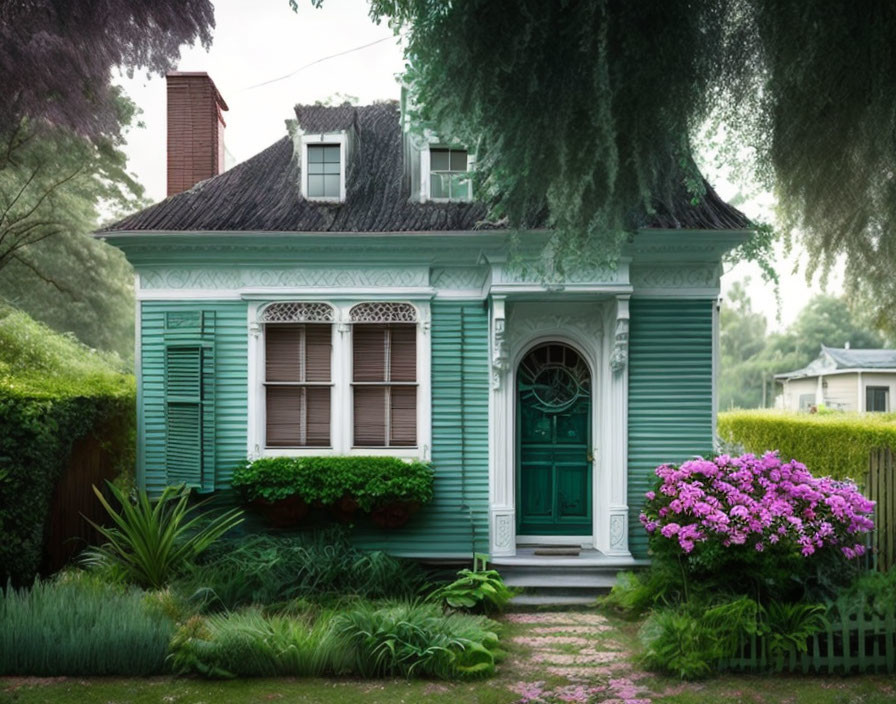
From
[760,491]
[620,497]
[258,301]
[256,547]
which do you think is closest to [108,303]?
[258,301]

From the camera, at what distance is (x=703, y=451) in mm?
8703

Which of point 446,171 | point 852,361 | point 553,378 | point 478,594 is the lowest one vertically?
point 478,594

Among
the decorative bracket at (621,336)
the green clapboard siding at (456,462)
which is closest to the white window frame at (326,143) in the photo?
the green clapboard siding at (456,462)

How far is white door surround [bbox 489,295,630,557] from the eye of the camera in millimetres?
8344

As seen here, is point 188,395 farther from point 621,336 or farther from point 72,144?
point 72,144

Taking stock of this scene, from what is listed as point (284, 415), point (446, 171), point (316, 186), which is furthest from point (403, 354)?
point (316, 186)

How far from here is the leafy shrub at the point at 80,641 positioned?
5.78 meters

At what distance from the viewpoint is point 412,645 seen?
233 inches

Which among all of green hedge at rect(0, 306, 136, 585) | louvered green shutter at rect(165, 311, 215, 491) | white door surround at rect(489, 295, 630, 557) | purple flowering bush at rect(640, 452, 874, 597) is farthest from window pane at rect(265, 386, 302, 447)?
purple flowering bush at rect(640, 452, 874, 597)

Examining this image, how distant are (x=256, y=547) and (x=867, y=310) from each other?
642 centimetres

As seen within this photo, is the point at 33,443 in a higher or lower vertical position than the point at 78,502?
higher

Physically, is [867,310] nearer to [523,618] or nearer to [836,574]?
[836,574]

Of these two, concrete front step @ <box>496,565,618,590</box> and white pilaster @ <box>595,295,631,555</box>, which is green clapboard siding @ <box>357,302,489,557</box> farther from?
white pilaster @ <box>595,295,631,555</box>

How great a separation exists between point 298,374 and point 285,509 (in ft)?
5.57
